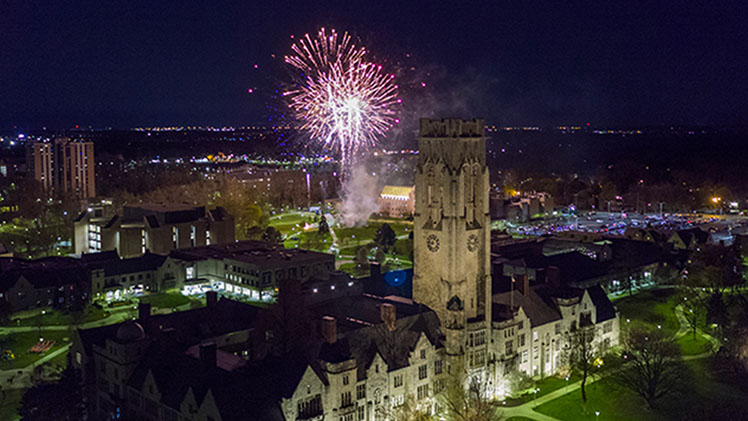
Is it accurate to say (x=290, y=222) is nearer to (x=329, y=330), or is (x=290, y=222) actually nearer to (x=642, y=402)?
(x=642, y=402)

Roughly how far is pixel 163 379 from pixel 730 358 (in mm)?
41521

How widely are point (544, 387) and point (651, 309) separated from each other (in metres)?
24.9

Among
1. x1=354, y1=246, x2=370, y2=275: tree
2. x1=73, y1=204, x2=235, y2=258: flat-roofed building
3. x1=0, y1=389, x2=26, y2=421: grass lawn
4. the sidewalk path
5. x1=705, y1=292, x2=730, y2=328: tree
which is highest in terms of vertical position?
x1=73, y1=204, x2=235, y2=258: flat-roofed building

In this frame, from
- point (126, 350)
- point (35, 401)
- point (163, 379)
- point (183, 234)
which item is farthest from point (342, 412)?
point (183, 234)

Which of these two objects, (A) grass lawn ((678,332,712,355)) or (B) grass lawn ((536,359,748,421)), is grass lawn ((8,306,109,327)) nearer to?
(B) grass lawn ((536,359,748,421))

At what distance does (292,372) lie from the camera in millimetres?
40781

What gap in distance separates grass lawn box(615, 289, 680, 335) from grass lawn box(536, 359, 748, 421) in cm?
1310

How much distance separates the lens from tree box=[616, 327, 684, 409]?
5181 centimetres

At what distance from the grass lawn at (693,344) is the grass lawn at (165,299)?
4731cm

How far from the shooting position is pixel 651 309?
245 ft

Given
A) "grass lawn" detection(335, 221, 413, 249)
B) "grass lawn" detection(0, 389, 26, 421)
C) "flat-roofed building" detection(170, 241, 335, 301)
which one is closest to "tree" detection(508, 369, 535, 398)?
"flat-roofed building" detection(170, 241, 335, 301)

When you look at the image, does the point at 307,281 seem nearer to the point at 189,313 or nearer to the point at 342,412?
the point at 189,313

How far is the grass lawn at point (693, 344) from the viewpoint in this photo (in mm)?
62062

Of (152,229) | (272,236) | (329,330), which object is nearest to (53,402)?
(329,330)
